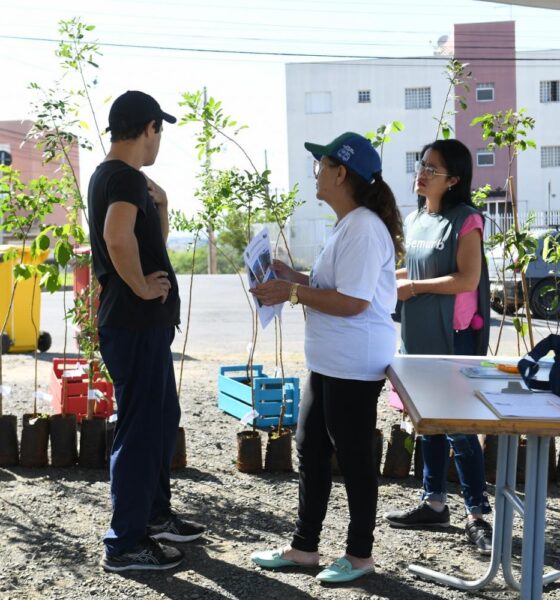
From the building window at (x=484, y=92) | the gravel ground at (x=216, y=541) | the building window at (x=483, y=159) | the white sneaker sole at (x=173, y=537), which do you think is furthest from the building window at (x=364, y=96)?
the white sneaker sole at (x=173, y=537)

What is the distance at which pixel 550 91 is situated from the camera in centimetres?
4047

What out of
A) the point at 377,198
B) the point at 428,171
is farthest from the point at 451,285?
the point at 377,198

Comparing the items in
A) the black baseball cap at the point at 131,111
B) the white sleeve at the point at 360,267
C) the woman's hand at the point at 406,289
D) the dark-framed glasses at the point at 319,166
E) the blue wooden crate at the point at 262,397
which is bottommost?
the blue wooden crate at the point at 262,397

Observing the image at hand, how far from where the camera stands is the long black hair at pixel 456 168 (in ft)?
12.1

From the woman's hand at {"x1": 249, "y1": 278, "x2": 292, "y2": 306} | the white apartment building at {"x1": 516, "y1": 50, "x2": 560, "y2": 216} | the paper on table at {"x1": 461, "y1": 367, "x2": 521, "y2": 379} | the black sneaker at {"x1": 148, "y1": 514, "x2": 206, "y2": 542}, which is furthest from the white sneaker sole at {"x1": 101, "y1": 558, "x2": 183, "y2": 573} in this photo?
the white apartment building at {"x1": 516, "y1": 50, "x2": 560, "y2": 216}

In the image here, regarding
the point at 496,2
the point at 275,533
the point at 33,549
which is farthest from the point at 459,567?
the point at 496,2

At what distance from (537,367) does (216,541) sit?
1.75 m

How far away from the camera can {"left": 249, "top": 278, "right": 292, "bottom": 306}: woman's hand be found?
10.2ft

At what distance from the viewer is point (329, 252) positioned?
3.15 m

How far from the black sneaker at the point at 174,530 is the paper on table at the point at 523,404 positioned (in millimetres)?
1702

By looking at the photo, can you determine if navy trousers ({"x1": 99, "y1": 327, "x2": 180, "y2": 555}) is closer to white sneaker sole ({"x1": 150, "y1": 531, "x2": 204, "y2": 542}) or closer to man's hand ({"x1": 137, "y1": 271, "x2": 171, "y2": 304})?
man's hand ({"x1": 137, "y1": 271, "x2": 171, "y2": 304})

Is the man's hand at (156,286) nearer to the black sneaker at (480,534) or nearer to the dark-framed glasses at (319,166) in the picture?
the dark-framed glasses at (319,166)

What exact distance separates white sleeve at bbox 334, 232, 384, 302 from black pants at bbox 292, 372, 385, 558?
34 centimetres

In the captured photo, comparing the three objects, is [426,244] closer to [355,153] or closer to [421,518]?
[355,153]
